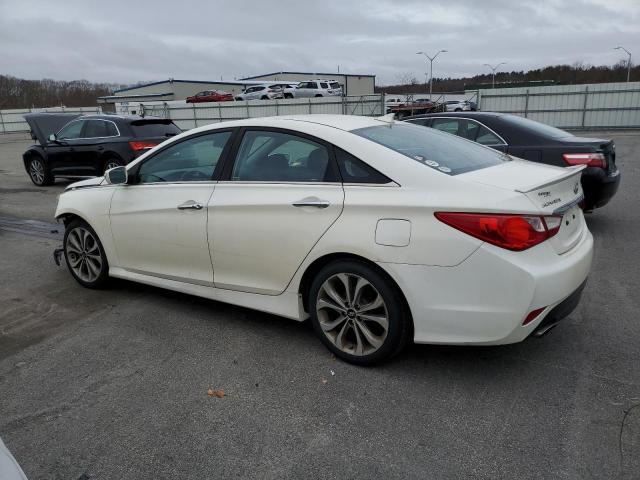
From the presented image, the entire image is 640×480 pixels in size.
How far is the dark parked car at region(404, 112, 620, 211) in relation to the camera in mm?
6371

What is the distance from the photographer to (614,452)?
8.09ft

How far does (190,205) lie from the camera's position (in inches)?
154

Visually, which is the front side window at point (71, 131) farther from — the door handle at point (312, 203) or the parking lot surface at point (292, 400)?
the door handle at point (312, 203)

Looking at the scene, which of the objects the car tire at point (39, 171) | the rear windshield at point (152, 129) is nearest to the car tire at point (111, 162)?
the rear windshield at point (152, 129)

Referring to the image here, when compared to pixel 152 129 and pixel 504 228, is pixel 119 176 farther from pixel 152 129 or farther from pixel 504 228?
pixel 152 129

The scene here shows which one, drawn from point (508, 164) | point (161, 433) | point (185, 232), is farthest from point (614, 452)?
point (185, 232)

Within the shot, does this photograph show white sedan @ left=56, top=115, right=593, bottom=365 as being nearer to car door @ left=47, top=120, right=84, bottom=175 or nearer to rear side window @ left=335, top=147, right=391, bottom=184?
rear side window @ left=335, top=147, right=391, bottom=184

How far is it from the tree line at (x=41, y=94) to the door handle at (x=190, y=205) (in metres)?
75.3

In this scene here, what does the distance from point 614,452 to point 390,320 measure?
4.19 feet

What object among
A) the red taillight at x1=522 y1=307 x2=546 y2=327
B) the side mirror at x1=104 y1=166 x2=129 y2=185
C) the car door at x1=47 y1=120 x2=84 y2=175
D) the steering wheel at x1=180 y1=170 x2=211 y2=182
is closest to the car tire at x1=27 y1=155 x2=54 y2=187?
the car door at x1=47 y1=120 x2=84 y2=175

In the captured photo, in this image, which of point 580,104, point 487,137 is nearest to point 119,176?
point 487,137

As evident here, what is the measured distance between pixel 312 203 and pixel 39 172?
442 inches

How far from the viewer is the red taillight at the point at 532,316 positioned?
279 cm

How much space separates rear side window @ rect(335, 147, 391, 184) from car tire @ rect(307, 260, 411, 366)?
1.69 ft
